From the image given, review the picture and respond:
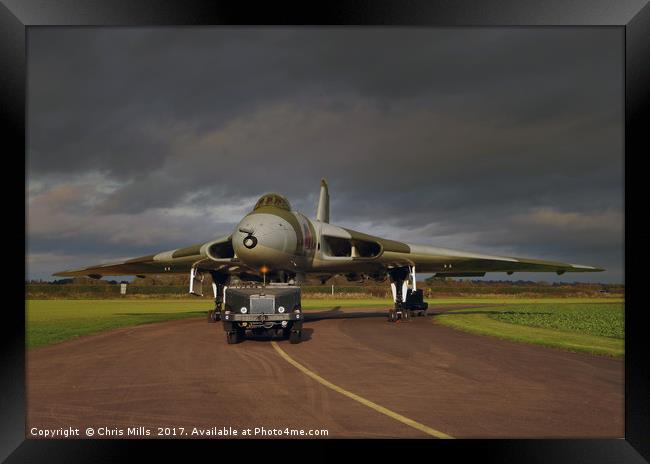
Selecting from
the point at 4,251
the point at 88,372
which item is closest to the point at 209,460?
the point at 4,251

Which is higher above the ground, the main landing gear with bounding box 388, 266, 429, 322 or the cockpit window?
the cockpit window

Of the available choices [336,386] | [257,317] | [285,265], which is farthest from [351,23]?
[285,265]

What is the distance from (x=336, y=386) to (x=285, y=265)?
1083 centimetres

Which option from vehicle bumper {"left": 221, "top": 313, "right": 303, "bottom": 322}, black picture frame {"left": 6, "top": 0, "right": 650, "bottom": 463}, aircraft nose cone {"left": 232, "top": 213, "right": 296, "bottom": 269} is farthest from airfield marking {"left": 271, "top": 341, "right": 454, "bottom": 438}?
aircraft nose cone {"left": 232, "top": 213, "right": 296, "bottom": 269}

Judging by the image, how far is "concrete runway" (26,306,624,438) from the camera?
21.1 feet

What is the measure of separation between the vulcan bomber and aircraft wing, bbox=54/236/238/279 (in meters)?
0.05

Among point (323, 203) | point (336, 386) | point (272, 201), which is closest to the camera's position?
point (336, 386)

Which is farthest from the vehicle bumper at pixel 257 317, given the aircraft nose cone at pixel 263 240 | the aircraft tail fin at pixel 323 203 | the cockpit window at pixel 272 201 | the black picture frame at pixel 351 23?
the aircraft tail fin at pixel 323 203

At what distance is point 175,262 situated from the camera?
25469mm

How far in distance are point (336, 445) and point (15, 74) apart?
5.54 metres

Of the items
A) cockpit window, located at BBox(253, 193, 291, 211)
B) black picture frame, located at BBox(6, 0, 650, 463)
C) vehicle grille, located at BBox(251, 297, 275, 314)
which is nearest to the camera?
black picture frame, located at BBox(6, 0, 650, 463)

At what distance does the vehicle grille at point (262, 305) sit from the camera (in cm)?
1426

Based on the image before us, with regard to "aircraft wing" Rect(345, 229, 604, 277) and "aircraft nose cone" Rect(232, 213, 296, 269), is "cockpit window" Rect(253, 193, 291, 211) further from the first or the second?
"aircraft wing" Rect(345, 229, 604, 277)

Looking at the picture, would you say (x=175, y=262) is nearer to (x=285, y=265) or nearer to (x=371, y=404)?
(x=285, y=265)
